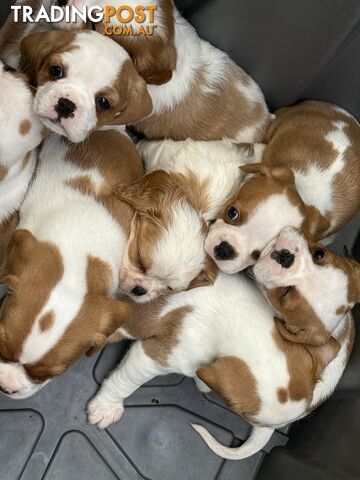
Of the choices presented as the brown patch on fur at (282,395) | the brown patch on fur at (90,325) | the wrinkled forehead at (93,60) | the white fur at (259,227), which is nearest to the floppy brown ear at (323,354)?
the brown patch on fur at (282,395)

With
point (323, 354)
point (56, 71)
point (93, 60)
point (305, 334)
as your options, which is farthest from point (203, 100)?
point (323, 354)

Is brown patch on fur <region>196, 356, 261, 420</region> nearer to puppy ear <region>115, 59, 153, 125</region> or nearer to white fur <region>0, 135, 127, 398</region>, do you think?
white fur <region>0, 135, 127, 398</region>

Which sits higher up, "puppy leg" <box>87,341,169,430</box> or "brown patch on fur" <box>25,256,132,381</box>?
"brown patch on fur" <box>25,256,132,381</box>

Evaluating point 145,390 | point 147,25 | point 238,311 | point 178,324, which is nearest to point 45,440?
point 145,390

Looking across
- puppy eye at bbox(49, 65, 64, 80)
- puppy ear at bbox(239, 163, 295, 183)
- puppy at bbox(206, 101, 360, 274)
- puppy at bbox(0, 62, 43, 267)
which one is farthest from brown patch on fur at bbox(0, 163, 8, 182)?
puppy ear at bbox(239, 163, 295, 183)

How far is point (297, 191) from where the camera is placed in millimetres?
3008

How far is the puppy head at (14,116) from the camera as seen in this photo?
2545mm

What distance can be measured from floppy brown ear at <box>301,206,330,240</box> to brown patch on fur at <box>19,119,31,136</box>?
129 cm

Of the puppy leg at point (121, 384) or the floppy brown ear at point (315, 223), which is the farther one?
the puppy leg at point (121, 384)

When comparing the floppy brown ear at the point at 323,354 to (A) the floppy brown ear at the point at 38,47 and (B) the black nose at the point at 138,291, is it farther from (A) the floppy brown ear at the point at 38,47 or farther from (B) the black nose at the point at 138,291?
(A) the floppy brown ear at the point at 38,47

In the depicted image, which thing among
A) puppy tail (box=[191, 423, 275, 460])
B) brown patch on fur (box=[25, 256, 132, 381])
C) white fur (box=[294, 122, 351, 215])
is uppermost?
white fur (box=[294, 122, 351, 215])

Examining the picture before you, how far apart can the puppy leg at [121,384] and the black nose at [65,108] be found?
3.90 feet

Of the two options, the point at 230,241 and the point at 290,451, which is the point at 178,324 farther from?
the point at 290,451

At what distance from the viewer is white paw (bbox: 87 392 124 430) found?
3.48 metres
